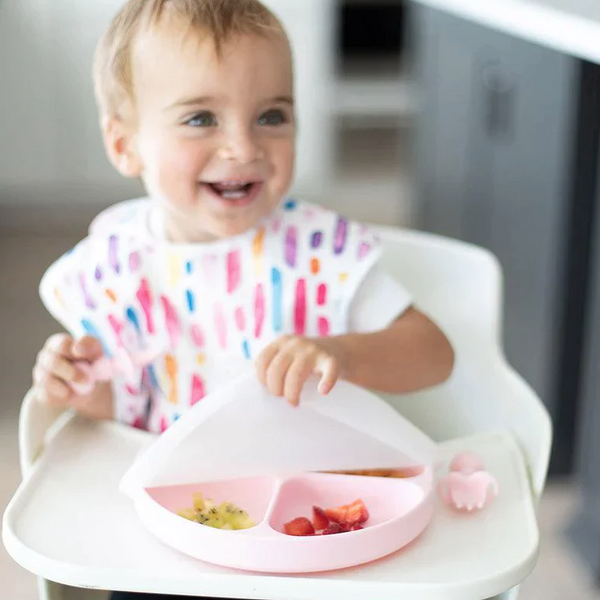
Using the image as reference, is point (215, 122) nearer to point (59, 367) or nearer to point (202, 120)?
point (202, 120)

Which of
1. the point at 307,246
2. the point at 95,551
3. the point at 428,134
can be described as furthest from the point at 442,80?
the point at 95,551

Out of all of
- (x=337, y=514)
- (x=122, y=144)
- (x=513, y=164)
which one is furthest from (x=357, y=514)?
(x=513, y=164)

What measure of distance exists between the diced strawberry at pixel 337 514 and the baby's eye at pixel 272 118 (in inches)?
11.5

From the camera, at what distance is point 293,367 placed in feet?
2.31

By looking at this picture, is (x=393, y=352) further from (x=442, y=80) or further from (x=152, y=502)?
(x=442, y=80)

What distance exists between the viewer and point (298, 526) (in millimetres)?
719

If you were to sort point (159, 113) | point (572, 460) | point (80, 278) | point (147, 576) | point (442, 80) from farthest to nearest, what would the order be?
point (442, 80) < point (572, 460) < point (80, 278) < point (159, 113) < point (147, 576)

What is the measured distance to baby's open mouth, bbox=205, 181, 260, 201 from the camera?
2.66 feet

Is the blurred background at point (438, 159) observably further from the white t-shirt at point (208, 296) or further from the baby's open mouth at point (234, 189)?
the baby's open mouth at point (234, 189)

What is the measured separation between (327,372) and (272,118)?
0.72ft

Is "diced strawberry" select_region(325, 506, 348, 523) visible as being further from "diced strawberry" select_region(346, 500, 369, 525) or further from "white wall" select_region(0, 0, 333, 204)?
"white wall" select_region(0, 0, 333, 204)

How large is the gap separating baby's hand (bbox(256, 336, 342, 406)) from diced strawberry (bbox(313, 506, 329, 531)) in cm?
9

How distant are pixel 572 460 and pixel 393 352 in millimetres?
1032

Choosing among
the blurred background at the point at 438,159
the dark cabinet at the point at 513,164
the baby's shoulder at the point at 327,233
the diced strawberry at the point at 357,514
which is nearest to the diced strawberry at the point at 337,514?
the diced strawberry at the point at 357,514
